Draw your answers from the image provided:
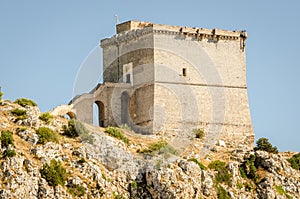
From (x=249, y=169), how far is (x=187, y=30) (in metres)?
10.6

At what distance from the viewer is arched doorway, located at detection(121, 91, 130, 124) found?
6556 cm

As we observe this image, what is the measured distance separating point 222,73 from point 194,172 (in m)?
10.3

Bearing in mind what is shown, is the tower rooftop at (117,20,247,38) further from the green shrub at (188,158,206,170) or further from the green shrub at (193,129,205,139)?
the green shrub at (188,158,206,170)

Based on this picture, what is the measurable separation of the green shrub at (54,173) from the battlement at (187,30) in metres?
14.7

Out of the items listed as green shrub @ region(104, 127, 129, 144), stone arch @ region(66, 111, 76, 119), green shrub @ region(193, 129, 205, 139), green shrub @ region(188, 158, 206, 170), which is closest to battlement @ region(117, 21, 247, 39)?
green shrub @ region(193, 129, 205, 139)

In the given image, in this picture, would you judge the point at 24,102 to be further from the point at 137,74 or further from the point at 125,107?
the point at 137,74

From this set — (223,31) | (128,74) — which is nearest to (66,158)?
(128,74)

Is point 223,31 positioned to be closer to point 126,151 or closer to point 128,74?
point 128,74

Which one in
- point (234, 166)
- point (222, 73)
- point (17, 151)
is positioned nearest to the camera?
point (17, 151)

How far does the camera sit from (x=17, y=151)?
5428 cm

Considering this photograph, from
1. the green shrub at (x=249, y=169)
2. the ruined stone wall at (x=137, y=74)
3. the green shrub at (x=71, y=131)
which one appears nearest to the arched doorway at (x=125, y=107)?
the ruined stone wall at (x=137, y=74)

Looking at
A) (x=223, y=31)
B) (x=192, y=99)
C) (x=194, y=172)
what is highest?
(x=223, y=31)

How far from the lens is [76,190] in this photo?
54.5 metres

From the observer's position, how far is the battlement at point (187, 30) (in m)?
65.9
